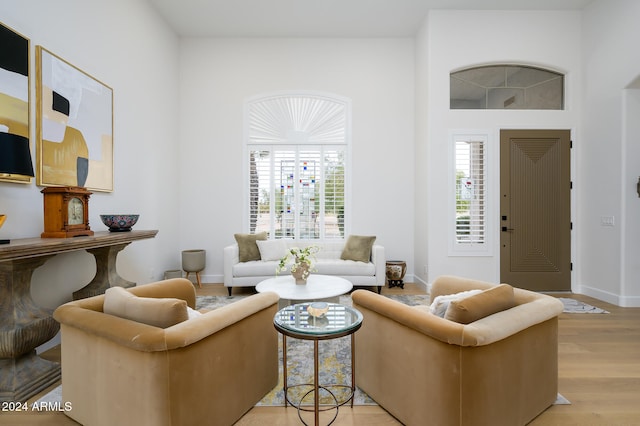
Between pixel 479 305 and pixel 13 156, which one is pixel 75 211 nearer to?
pixel 13 156

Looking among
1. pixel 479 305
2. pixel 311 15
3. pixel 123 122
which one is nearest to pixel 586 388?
pixel 479 305

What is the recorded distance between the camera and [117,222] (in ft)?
10.1

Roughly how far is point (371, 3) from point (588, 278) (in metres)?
5.23

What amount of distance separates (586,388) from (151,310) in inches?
117

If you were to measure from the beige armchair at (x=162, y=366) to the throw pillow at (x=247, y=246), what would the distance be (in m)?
2.94

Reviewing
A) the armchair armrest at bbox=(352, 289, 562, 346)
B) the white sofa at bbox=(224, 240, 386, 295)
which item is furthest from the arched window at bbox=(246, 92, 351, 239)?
the armchair armrest at bbox=(352, 289, 562, 346)

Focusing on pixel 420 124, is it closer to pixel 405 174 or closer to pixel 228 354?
pixel 405 174

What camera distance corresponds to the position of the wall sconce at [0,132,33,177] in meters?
1.97

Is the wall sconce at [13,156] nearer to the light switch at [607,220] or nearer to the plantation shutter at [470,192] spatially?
the plantation shutter at [470,192]

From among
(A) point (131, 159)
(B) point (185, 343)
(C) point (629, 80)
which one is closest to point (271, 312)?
(B) point (185, 343)

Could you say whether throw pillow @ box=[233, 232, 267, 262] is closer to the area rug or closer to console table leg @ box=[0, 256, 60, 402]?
console table leg @ box=[0, 256, 60, 402]

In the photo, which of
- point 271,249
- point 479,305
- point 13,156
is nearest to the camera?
point 479,305

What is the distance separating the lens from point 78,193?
2.60 meters

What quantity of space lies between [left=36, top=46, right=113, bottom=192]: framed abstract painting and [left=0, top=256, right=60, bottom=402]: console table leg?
0.92 metres
